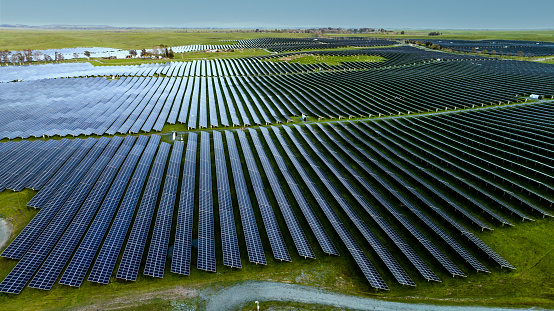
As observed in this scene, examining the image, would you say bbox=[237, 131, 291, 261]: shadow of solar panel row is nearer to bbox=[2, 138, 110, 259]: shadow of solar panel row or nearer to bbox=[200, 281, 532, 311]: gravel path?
bbox=[200, 281, 532, 311]: gravel path

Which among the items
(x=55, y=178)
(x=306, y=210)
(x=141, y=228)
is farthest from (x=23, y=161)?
(x=306, y=210)

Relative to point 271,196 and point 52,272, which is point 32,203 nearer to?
point 52,272

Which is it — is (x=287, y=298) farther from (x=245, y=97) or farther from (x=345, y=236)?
(x=245, y=97)

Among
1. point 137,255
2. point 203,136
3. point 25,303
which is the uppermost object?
point 203,136

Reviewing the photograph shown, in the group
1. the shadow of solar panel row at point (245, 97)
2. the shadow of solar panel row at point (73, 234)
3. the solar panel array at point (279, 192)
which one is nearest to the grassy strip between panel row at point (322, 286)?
the solar panel array at point (279, 192)

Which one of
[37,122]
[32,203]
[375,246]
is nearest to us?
[375,246]

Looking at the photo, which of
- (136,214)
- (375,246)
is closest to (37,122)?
(136,214)

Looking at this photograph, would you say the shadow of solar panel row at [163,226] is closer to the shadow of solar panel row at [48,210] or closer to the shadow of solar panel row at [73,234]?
the shadow of solar panel row at [73,234]

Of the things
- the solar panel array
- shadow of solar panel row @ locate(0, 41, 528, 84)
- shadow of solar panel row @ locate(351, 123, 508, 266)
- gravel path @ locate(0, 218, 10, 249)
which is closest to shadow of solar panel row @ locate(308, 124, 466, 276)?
the solar panel array
